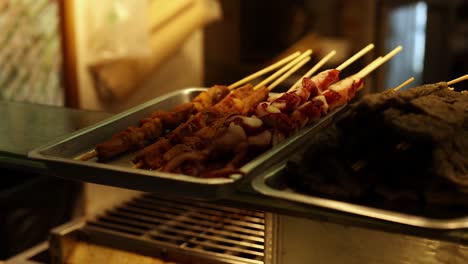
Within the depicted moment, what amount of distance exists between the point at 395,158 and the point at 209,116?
24.1 inches

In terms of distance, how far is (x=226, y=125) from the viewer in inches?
58.9

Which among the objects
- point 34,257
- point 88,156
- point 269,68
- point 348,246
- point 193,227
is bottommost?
point 34,257

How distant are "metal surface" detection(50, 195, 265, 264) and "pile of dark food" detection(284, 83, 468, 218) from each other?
590mm

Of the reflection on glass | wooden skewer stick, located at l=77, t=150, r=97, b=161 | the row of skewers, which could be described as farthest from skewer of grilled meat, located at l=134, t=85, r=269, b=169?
the reflection on glass

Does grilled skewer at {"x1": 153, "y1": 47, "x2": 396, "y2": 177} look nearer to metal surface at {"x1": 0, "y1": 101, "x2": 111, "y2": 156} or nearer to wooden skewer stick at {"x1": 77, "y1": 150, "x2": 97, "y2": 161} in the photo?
wooden skewer stick at {"x1": 77, "y1": 150, "x2": 97, "y2": 161}

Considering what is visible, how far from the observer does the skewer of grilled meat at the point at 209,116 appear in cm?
142

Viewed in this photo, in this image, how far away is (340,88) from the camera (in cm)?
168

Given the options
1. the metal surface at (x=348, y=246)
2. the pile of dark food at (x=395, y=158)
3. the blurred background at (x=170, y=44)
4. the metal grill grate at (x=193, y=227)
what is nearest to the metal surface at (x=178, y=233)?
the metal grill grate at (x=193, y=227)

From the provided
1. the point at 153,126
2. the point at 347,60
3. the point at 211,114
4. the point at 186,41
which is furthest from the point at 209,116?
the point at 186,41

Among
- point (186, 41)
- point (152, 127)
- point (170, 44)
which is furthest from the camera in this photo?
point (186, 41)

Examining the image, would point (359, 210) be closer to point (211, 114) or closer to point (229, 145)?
point (229, 145)

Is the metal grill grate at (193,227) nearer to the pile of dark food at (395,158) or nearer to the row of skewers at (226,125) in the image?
the row of skewers at (226,125)

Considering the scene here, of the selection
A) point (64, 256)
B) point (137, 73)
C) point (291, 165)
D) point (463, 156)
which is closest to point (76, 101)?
point (137, 73)

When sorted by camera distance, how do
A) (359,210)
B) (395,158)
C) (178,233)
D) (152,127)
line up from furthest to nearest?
(178,233) → (152,127) → (395,158) → (359,210)
